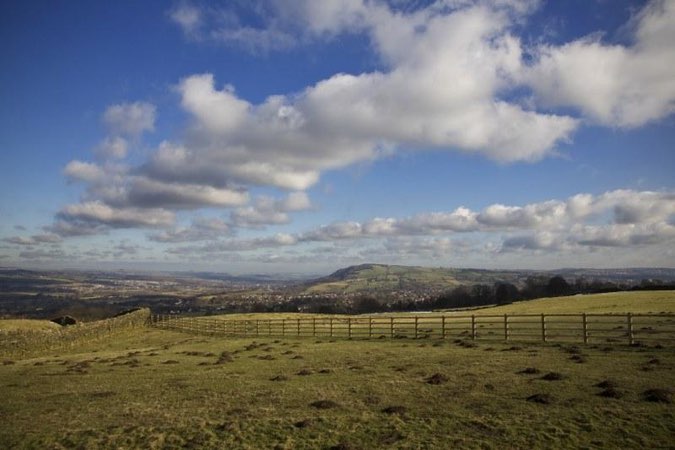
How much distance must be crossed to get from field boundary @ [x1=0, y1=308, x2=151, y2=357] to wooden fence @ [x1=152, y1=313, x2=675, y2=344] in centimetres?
824

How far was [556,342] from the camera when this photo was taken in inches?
1033

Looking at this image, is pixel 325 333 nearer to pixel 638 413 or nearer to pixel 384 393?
pixel 384 393

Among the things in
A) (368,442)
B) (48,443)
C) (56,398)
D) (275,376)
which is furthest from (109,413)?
(368,442)

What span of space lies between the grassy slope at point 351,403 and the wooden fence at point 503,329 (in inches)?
136

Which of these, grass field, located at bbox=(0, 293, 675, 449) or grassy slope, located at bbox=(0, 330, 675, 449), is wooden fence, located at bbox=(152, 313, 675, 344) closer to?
grass field, located at bbox=(0, 293, 675, 449)

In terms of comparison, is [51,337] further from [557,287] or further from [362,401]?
[557,287]

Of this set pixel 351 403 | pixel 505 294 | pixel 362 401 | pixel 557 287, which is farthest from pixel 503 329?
pixel 557 287

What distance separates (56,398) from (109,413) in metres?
4.06

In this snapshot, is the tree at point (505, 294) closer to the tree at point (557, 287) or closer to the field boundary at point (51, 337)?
the tree at point (557, 287)

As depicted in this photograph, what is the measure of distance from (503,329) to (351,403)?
2318 centimetres

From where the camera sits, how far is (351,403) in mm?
14086

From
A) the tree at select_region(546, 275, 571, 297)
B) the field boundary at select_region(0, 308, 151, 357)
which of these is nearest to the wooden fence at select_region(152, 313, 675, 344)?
the field boundary at select_region(0, 308, 151, 357)

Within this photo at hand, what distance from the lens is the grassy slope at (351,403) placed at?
35.8 ft

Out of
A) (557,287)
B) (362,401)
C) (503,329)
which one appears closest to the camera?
(362,401)
